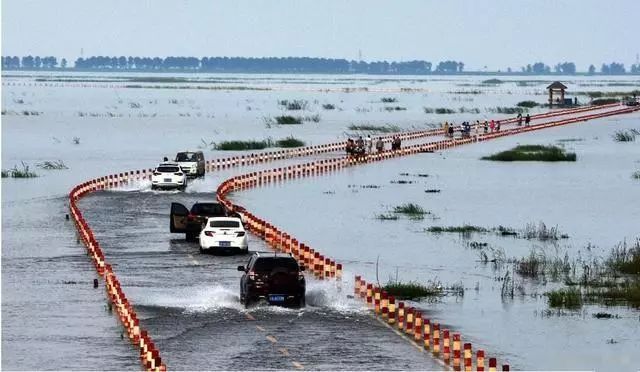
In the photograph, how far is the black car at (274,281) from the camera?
146ft

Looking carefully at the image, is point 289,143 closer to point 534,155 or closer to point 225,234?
point 534,155

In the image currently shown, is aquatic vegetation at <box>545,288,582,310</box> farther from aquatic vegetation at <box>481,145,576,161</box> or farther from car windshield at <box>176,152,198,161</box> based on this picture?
aquatic vegetation at <box>481,145,576,161</box>

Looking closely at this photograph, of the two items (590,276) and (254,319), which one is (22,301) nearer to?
(254,319)

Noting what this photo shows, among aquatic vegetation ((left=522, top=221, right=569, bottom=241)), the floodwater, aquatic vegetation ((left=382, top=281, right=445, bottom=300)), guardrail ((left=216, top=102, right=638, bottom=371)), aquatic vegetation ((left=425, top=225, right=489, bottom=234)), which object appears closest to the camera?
guardrail ((left=216, top=102, right=638, bottom=371))

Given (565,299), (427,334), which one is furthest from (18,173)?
(427,334)

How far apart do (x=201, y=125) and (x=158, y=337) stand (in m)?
153

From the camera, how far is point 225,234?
2340 inches

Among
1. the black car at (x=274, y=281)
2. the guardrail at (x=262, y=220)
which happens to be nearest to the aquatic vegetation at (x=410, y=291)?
the guardrail at (x=262, y=220)

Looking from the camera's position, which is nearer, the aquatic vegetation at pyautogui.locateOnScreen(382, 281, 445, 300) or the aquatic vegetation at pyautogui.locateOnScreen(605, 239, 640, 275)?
the aquatic vegetation at pyautogui.locateOnScreen(382, 281, 445, 300)

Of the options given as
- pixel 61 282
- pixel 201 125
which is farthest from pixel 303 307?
pixel 201 125

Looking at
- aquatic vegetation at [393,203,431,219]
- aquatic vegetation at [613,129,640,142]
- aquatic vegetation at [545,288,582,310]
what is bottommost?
aquatic vegetation at [613,129,640,142]

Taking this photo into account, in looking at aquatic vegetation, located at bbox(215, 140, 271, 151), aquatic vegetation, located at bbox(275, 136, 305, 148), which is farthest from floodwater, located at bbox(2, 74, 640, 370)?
aquatic vegetation, located at bbox(275, 136, 305, 148)

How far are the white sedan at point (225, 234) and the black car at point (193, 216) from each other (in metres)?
4.10

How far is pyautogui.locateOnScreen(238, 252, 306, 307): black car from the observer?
44.5m
